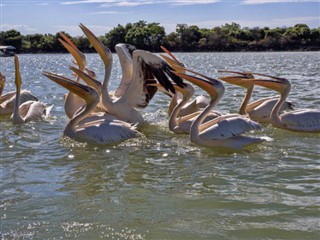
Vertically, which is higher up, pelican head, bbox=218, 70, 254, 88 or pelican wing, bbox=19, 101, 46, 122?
pelican head, bbox=218, 70, 254, 88

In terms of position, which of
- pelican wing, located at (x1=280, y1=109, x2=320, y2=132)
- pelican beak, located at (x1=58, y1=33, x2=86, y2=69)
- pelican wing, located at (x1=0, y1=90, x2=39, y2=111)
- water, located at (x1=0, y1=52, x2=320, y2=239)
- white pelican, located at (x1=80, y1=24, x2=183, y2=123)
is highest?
pelican beak, located at (x1=58, y1=33, x2=86, y2=69)

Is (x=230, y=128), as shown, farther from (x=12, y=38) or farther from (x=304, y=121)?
(x=12, y=38)

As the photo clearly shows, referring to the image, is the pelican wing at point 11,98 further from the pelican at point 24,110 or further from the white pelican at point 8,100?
the pelican at point 24,110

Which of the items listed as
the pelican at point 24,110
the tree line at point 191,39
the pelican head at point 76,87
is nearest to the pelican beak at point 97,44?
the pelican head at point 76,87

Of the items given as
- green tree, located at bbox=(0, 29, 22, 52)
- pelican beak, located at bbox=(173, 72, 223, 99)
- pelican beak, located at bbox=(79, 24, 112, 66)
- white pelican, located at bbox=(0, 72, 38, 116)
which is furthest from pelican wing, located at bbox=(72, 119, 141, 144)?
green tree, located at bbox=(0, 29, 22, 52)

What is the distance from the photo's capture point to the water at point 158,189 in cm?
329

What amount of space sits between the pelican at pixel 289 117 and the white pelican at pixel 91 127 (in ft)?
5.41

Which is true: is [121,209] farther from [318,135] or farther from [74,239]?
[318,135]

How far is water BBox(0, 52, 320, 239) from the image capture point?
329 cm

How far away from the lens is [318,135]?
6.09 m

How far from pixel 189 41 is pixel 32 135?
2502 inches

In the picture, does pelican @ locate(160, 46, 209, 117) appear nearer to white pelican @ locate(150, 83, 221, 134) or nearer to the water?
white pelican @ locate(150, 83, 221, 134)

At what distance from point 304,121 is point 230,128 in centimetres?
131

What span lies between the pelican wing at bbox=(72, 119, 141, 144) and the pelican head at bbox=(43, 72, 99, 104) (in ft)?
0.89
